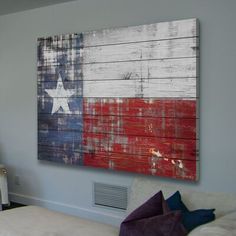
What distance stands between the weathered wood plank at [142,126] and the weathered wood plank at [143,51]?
0.58m

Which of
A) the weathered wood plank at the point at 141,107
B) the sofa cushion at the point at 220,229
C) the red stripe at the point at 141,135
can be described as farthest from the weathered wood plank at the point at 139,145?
the sofa cushion at the point at 220,229

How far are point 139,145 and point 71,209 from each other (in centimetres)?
125

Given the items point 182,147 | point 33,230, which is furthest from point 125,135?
point 33,230

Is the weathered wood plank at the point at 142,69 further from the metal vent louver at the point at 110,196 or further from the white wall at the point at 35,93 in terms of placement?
the metal vent louver at the point at 110,196

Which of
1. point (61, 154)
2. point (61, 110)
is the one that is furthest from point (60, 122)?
point (61, 154)

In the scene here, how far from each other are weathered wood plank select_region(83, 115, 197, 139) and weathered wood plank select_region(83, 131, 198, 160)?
4cm

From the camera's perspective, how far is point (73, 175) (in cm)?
445

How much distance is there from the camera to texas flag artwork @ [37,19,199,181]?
3.52 metres

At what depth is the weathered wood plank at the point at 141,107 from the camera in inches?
138

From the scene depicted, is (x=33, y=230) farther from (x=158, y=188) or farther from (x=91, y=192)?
(x=91, y=192)

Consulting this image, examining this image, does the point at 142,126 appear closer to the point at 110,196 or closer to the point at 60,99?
the point at 110,196

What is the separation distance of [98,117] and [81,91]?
36cm

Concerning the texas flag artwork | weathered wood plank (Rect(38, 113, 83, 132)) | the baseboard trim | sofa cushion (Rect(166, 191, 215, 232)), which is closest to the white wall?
the baseboard trim

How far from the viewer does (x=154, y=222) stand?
1.99 metres
